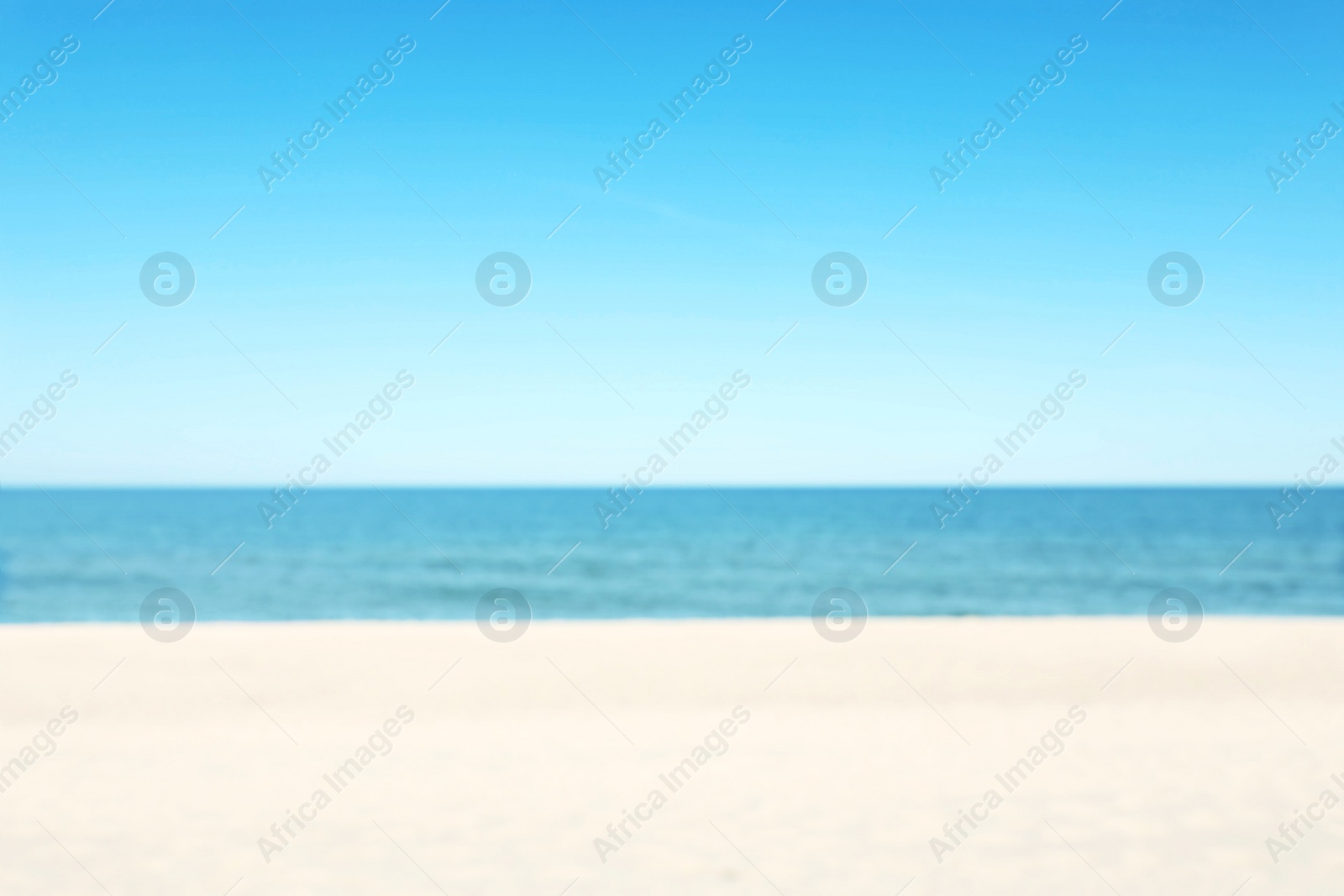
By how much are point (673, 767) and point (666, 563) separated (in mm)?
23185

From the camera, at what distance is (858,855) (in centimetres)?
433

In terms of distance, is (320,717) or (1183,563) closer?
(320,717)

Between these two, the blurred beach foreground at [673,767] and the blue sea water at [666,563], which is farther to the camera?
the blue sea water at [666,563]

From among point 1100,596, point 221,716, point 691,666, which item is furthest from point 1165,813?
point 1100,596

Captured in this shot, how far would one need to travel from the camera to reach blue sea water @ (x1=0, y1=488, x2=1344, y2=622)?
2123 centimetres

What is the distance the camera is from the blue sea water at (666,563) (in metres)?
21.2

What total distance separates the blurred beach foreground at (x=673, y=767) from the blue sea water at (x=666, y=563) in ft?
34.9

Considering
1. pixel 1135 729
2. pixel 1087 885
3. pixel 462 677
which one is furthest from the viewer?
pixel 462 677

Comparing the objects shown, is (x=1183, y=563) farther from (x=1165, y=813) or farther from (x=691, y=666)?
(x=1165, y=813)

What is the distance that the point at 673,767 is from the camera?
5.87 m

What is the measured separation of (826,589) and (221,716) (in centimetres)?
1924

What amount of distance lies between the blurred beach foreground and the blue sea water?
10.6 metres

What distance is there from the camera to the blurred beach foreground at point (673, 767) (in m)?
4.20

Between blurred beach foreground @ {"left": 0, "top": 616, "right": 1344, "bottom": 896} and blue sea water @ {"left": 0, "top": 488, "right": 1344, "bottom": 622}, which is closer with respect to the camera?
blurred beach foreground @ {"left": 0, "top": 616, "right": 1344, "bottom": 896}
